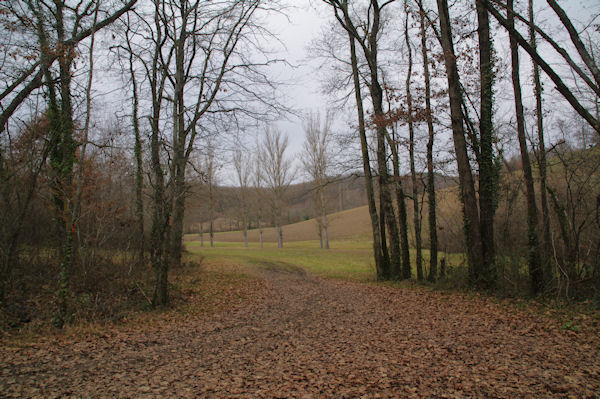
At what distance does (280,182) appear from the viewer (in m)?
33.5

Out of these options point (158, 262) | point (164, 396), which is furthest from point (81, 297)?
point (164, 396)

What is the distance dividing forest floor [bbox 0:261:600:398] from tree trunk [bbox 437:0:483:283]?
1794mm

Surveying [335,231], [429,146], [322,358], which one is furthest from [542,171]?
[335,231]

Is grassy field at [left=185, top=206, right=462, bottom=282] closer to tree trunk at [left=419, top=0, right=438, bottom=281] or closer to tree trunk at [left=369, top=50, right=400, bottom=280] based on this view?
tree trunk at [left=419, top=0, right=438, bottom=281]

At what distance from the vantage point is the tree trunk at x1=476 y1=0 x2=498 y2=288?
364 inches

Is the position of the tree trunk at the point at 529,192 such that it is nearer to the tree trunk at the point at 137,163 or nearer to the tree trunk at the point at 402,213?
the tree trunk at the point at 402,213

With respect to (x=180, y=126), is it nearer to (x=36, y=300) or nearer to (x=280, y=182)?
(x=36, y=300)

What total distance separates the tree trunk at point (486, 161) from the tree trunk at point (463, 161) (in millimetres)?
199

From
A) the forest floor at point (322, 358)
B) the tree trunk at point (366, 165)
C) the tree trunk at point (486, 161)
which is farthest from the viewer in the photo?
the tree trunk at point (366, 165)

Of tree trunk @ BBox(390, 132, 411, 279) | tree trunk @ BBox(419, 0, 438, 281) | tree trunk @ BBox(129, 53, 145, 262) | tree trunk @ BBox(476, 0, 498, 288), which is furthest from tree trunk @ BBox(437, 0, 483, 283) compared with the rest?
tree trunk @ BBox(129, 53, 145, 262)

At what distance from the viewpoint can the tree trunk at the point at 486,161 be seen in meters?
9.25

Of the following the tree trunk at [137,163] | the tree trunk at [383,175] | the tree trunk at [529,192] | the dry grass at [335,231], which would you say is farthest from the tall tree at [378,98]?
the dry grass at [335,231]

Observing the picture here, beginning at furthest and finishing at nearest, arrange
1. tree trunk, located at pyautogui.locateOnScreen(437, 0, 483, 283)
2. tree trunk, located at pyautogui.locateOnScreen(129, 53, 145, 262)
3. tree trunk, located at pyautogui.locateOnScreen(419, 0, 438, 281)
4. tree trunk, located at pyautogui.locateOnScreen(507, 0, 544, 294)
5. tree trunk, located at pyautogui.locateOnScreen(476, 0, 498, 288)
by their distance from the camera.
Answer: tree trunk, located at pyautogui.locateOnScreen(129, 53, 145, 262) → tree trunk, located at pyautogui.locateOnScreen(419, 0, 438, 281) → tree trunk, located at pyautogui.locateOnScreen(437, 0, 483, 283) → tree trunk, located at pyautogui.locateOnScreen(476, 0, 498, 288) → tree trunk, located at pyautogui.locateOnScreen(507, 0, 544, 294)

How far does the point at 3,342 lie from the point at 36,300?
2.20 m
